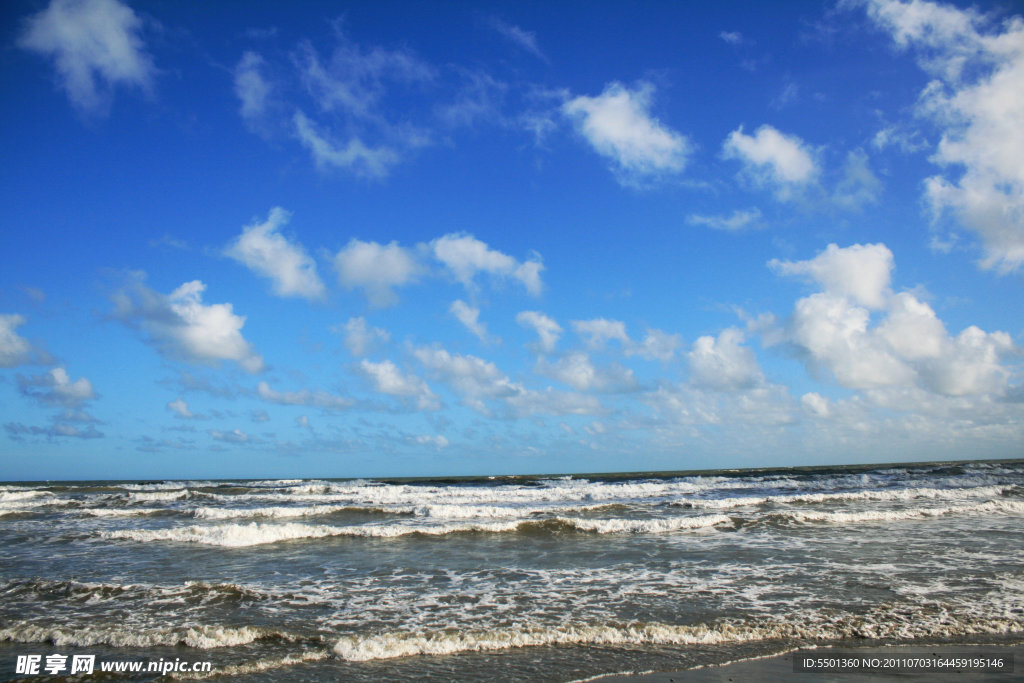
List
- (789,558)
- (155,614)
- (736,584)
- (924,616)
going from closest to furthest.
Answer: (924,616) → (155,614) → (736,584) → (789,558)

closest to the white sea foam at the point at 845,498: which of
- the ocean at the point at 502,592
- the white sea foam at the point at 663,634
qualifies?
the ocean at the point at 502,592

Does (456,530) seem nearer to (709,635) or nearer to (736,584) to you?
(736,584)

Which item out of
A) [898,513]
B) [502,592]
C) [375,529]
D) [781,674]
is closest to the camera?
[781,674]

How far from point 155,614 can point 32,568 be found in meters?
6.16

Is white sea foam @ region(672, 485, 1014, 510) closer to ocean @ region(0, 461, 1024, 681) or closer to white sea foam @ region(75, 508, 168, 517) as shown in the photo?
ocean @ region(0, 461, 1024, 681)

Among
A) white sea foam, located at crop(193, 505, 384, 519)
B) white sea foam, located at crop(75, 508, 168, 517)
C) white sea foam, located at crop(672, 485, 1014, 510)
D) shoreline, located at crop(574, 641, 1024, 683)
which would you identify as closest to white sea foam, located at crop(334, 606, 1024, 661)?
shoreline, located at crop(574, 641, 1024, 683)

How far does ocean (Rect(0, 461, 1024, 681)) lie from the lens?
279 inches

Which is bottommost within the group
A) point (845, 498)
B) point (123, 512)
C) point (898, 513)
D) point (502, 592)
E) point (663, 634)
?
point (123, 512)

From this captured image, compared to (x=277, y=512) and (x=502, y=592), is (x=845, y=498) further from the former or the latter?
(x=277, y=512)

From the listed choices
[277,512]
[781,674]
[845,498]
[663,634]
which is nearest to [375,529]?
→ [277,512]

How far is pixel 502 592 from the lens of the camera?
988 centimetres

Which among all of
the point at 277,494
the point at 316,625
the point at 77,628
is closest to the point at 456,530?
the point at 316,625

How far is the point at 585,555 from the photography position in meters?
13.1

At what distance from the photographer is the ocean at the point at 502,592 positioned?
23.2 ft
